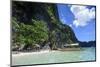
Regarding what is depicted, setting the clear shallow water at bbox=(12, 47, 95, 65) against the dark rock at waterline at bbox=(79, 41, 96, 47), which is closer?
the clear shallow water at bbox=(12, 47, 95, 65)

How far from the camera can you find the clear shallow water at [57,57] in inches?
103

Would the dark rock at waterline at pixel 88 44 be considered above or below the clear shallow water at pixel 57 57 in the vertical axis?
above

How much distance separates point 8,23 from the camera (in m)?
2.54

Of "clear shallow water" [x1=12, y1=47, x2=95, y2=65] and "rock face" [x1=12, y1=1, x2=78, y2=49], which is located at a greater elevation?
"rock face" [x1=12, y1=1, x2=78, y2=49]

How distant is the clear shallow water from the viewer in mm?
2606

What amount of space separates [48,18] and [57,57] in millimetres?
515

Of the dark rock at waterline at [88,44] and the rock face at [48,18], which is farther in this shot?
the dark rock at waterline at [88,44]

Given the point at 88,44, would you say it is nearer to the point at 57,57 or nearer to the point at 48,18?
the point at 57,57

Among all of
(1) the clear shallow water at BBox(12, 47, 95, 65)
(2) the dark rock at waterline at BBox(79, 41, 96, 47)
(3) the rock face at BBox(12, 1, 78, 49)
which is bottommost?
(1) the clear shallow water at BBox(12, 47, 95, 65)

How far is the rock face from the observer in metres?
2.61

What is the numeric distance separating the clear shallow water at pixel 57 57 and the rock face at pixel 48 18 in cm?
12

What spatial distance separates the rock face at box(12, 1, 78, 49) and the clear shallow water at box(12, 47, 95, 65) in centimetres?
12

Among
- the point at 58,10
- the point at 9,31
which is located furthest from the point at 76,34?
the point at 9,31

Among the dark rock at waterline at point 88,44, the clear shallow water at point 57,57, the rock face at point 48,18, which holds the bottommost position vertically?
the clear shallow water at point 57,57
